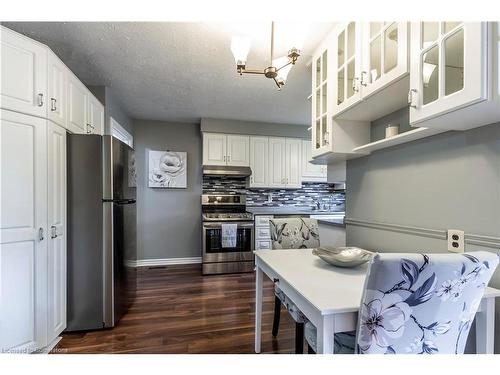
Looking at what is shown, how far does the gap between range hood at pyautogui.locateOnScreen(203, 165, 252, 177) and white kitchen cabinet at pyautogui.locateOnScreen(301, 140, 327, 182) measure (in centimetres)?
98

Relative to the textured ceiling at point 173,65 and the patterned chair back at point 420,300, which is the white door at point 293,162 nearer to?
the textured ceiling at point 173,65

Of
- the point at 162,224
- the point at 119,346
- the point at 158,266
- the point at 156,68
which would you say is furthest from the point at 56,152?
the point at 158,266

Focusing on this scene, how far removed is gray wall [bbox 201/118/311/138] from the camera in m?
3.79

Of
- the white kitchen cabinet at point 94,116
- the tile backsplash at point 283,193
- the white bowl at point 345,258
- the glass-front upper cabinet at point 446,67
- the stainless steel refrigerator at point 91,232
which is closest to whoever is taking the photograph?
the glass-front upper cabinet at point 446,67

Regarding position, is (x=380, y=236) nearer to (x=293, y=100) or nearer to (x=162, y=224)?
(x=293, y=100)

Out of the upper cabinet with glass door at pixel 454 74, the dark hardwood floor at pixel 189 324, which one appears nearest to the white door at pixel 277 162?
the dark hardwood floor at pixel 189 324

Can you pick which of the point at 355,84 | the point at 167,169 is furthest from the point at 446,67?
the point at 167,169

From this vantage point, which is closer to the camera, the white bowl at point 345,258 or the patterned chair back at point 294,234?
the white bowl at point 345,258

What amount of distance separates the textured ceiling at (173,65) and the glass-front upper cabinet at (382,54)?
48 cm

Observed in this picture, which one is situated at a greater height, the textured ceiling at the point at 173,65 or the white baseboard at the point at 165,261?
the textured ceiling at the point at 173,65

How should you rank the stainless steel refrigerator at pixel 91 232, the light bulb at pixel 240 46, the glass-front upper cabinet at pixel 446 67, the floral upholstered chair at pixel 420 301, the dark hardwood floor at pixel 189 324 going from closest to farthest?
the floral upholstered chair at pixel 420 301 → the glass-front upper cabinet at pixel 446 67 → the light bulb at pixel 240 46 → the dark hardwood floor at pixel 189 324 → the stainless steel refrigerator at pixel 91 232

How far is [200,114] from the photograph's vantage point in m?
3.60

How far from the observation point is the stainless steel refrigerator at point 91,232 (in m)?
1.93

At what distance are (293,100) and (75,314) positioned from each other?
3.13m
